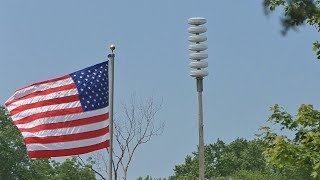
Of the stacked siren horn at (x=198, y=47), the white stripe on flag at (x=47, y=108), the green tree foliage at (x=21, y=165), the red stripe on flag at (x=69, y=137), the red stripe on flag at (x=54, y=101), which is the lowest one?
the red stripe on flag at (x=69, y=137)

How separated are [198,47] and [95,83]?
16.9 ft

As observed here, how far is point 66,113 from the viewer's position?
1825 centimetres

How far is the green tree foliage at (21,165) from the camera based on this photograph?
7156 centimetres

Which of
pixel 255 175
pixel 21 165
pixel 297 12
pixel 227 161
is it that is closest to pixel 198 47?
pixel 297 12

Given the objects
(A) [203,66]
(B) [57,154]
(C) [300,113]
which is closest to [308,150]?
(C) [300,113]

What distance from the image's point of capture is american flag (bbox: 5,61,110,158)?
59.3 ft

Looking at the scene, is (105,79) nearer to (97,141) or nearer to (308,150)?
(97,141)

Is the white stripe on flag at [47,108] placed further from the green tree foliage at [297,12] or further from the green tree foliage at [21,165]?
the green tree foliage at [21,165]

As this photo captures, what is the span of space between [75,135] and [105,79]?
1.40 metres

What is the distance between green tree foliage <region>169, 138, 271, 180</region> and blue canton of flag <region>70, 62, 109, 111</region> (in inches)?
2888

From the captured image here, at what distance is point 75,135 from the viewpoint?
18031 mm

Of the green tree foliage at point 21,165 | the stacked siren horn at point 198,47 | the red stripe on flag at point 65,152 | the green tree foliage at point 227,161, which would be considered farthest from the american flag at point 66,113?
the green tree foliage at point 227,161

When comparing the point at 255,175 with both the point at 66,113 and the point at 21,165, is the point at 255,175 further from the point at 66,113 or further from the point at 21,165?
the point at 66,113

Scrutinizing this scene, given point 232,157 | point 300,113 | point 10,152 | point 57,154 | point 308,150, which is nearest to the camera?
point 57,154
